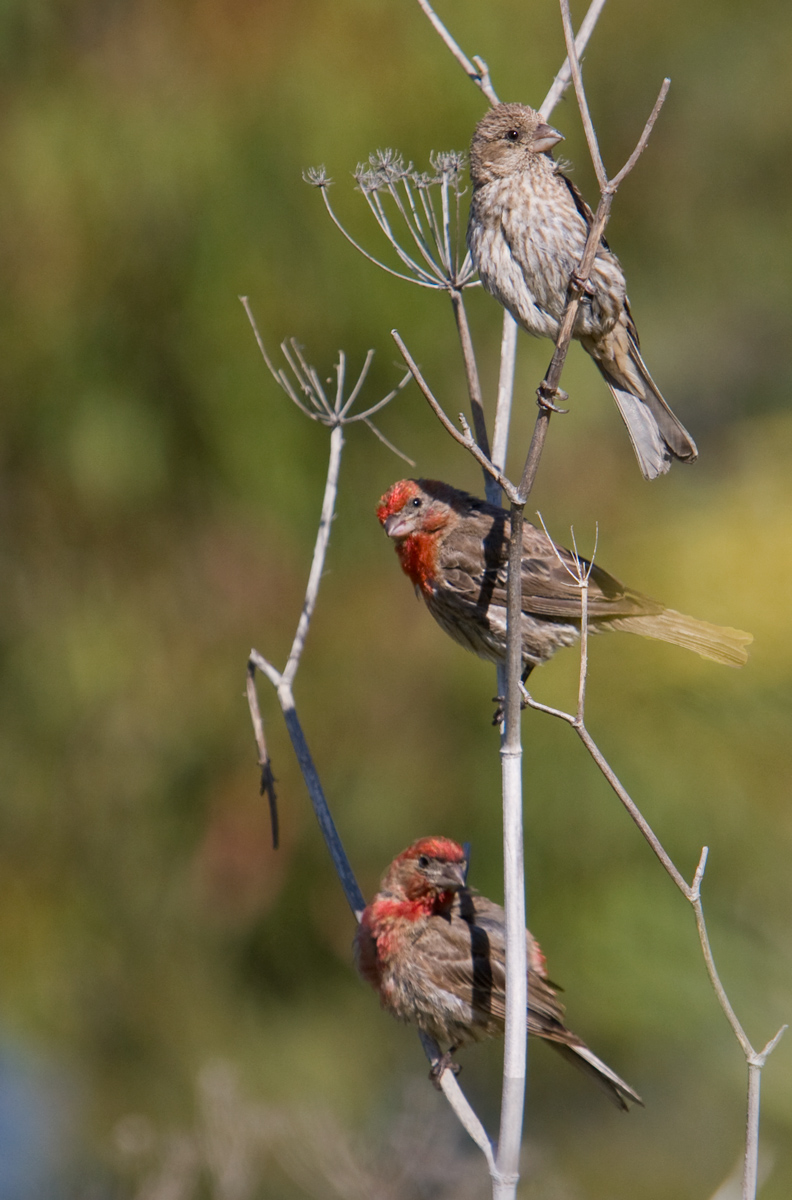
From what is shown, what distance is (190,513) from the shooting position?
7.48 m

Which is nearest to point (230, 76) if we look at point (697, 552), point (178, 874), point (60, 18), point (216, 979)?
point (60, 18)

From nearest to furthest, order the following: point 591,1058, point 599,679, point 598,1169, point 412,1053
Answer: point 591,1058, point 599,679, point 412,1053, point 598,1169

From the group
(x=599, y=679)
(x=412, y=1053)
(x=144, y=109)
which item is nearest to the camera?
(x=599, y=679)

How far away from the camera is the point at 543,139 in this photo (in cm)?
330

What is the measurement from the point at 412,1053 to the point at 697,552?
3684 millimetres

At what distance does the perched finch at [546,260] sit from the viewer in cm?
304

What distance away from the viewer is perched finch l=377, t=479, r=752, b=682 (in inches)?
129

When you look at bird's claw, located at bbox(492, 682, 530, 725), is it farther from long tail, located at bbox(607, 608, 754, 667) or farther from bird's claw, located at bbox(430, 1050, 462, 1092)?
bird's claw, located at bbox(430, 1050, 462, 1092)

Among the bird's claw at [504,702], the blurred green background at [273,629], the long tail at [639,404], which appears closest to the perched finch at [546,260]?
the long tail at [639,404]

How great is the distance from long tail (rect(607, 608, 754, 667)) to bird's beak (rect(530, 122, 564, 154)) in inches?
50.0

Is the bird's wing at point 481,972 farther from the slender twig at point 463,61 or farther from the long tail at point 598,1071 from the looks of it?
the slender twig at point 463,61

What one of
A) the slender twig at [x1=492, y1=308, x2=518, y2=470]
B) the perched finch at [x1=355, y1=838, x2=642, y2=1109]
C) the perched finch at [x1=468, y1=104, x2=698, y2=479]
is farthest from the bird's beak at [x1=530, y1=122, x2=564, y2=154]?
the perched finch at [x1=355, y1=838, x2=642, y2=1109]

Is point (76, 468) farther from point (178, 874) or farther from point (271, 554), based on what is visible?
point (178, 874)

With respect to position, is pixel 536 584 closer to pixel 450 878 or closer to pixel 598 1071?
pixel 450 878
